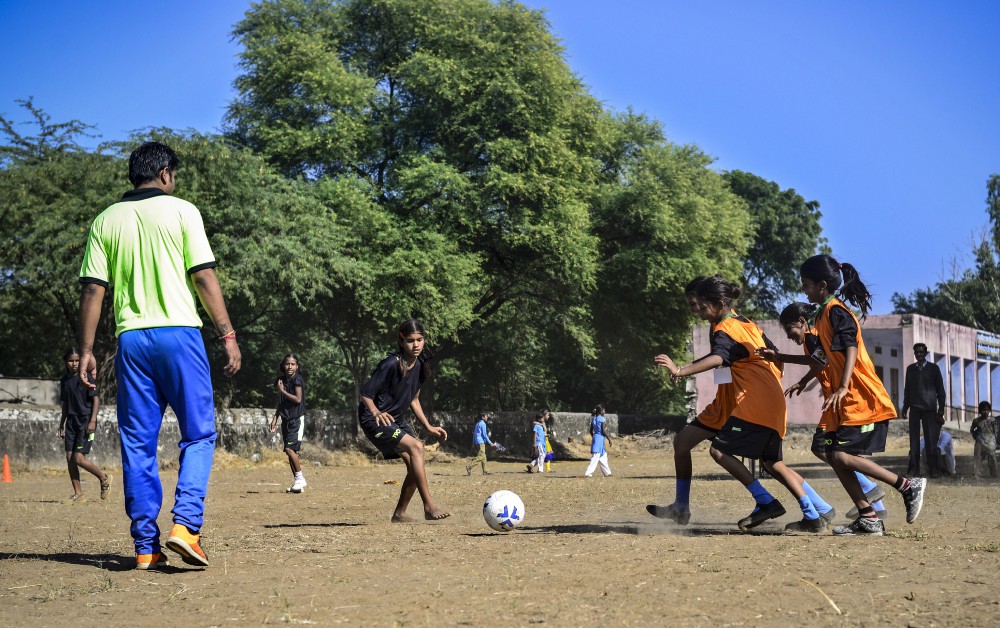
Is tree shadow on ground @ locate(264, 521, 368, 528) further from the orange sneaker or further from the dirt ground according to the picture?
the orange sneaker

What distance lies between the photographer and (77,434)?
13281mm

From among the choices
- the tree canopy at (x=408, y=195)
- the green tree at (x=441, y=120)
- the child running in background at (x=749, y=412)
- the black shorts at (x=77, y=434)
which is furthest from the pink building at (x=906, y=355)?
the child running in background at (x=749, y=412)

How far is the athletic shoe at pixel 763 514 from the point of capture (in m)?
8.07

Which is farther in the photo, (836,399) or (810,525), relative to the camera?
(810,525)

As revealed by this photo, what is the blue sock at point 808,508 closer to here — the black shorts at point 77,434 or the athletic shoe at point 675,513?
the athletic shoe at point 675,513

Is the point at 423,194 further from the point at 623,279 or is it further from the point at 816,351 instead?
the point at 816,351

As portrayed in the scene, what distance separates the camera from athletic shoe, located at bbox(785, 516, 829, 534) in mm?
8180

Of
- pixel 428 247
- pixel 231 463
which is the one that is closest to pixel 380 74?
pixel 428 247

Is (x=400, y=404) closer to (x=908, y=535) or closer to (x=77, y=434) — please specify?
(x=908, y=535)

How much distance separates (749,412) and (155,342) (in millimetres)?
4253

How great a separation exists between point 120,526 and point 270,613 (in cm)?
524

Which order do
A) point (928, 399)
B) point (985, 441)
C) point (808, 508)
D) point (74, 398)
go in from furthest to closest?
point (985, 441) → point (928, 399) → point (74, 398) → point (808, 508)

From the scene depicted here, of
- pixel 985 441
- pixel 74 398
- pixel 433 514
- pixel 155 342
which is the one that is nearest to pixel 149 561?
pixel 155 342

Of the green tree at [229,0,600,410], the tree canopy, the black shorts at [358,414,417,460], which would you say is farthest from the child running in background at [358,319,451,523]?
the green tree at [229,0,600,410]
